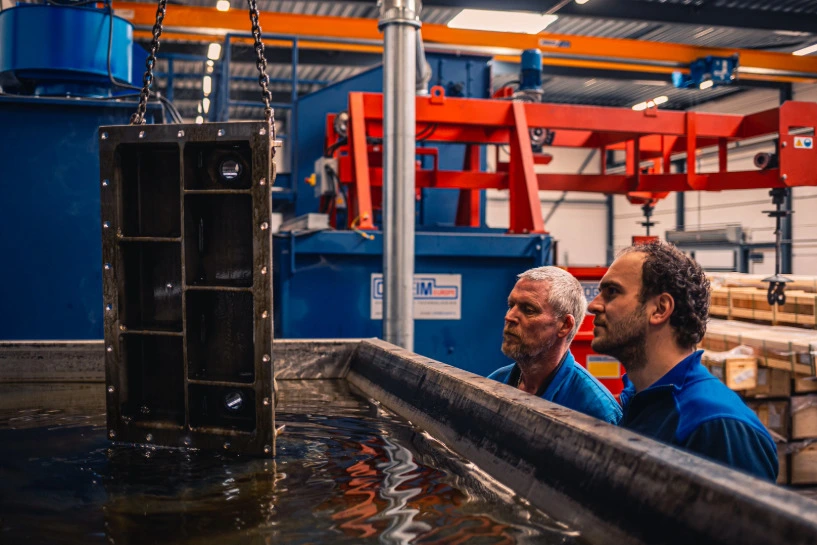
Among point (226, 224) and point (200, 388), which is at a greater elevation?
point (226, 224)

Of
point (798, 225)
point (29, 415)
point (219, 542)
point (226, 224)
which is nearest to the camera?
point (219, 542)

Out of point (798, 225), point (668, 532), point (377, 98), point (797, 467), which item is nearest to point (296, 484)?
point (668, 532)

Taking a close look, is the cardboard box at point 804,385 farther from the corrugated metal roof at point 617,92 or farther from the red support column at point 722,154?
the corrugated metal roof at point 617,92

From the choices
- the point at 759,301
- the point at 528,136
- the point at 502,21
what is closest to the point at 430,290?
the point at 528,136

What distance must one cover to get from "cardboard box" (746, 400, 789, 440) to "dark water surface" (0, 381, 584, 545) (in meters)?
3.35

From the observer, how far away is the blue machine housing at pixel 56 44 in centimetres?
443

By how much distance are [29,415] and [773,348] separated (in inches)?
175

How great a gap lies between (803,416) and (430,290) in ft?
8.70

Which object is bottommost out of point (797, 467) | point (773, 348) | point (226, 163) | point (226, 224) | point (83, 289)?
point (797, 467)

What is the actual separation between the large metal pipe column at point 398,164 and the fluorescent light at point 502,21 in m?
7.02

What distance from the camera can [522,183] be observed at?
5.29 metres

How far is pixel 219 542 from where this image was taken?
156 cm

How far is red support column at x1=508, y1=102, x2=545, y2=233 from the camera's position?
5.16m

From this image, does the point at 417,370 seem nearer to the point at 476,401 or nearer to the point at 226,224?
the point at 476,401
